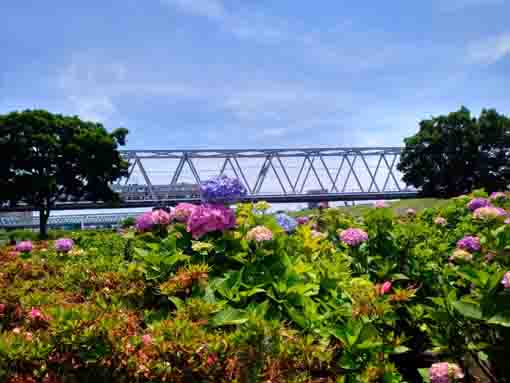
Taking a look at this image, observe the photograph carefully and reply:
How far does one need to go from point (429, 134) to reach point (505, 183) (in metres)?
8.12

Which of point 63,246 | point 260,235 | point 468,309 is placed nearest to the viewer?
point 468,309

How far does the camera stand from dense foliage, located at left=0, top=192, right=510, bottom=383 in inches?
67.4

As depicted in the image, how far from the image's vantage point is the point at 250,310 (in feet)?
6.79

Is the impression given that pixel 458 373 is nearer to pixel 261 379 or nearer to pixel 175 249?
pixel 261 379

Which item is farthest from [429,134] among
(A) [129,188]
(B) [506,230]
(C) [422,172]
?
(B) [506,230]

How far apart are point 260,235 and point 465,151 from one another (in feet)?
133

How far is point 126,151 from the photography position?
49.6m

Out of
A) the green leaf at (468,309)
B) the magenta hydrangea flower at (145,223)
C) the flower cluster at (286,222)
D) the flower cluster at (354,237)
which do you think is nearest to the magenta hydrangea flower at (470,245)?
the flower cluster at (354,237)

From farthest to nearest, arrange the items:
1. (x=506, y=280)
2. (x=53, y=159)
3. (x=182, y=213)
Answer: (x=53, y=159)
(x=182, y=213)
(x=506, y=280)

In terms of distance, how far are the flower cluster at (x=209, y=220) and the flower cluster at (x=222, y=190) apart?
0.07 meters

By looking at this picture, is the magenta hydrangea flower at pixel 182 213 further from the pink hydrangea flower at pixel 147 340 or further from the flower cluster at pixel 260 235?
the pink hydrangea flower at pixel 147 340

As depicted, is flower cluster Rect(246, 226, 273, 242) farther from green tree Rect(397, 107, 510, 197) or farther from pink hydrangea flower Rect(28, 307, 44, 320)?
green tree Rect(397, 107, 510, 197)

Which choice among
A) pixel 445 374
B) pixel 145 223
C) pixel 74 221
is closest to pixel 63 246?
pixel 145 223

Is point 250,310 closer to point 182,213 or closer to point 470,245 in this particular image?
point 182,213
